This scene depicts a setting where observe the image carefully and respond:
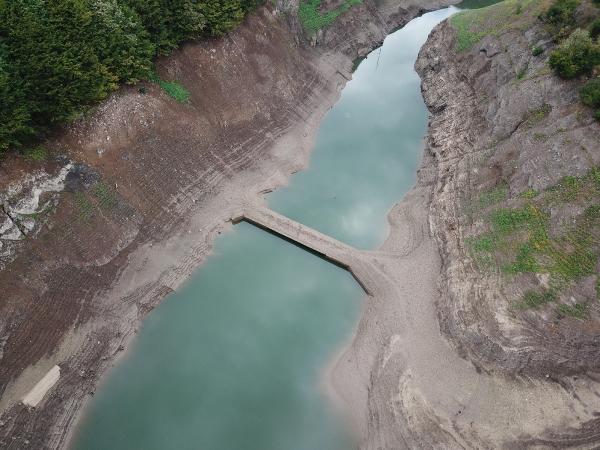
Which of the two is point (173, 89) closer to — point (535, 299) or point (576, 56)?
point (535, 299)

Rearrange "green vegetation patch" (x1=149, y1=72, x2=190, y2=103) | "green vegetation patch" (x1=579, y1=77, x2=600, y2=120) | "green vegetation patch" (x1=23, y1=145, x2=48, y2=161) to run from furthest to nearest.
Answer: "green vegetation patch" (x1=149, y1=72, x2=190, y2=103) → "green vegetation patch" (x1=579, y1=77, x2=600, y2=120) → "green vegetation patch" (x1=23, y1=145, x2=48, y2=161)

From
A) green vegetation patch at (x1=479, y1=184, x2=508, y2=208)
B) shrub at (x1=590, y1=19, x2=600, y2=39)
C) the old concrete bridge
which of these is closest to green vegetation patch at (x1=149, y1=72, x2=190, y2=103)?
the old concrete bridge

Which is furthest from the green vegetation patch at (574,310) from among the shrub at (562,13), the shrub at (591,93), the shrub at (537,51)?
the shrub at (562,13)

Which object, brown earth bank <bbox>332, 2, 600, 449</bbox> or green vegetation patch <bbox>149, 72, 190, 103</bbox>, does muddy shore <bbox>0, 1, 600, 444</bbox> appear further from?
green vegetation patch <bbox>149, 72, 190, 103</bbox>

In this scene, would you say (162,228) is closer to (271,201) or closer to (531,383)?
(271,201)

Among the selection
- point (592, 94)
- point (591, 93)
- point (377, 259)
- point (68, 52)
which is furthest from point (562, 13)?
point (68, 52)
